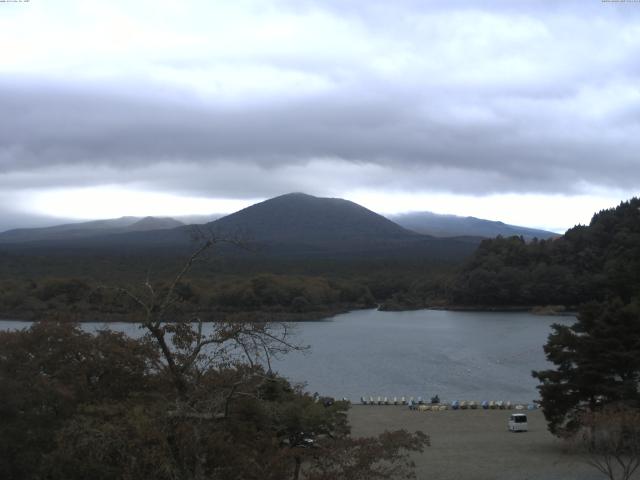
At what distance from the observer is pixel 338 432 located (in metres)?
9.73

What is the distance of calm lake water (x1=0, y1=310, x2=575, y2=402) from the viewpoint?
2384cm

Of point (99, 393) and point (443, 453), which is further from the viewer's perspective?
point (443, 453)

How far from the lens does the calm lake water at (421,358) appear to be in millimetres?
23844

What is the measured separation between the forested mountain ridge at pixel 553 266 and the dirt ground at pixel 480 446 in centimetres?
3476

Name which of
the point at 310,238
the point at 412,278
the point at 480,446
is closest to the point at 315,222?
the point at 310,238

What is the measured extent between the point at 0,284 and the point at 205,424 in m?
44.3

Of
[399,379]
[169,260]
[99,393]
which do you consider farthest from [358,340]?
[99,393]

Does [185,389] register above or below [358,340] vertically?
above

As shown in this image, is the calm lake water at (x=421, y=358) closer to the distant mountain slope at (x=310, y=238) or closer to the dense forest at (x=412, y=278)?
the dense forest at (x=412, y=278)

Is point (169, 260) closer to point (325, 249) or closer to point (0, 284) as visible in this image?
point (0, 284)

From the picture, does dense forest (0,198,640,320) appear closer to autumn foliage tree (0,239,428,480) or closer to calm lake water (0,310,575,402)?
calm lake water (0,310,575,402)

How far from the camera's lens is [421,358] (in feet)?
102

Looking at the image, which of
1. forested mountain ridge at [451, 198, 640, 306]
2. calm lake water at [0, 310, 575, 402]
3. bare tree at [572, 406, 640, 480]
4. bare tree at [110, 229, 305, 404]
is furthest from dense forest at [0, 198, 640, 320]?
bare tree at [110, 229, 305, 404]

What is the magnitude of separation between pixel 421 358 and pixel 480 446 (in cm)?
1654
